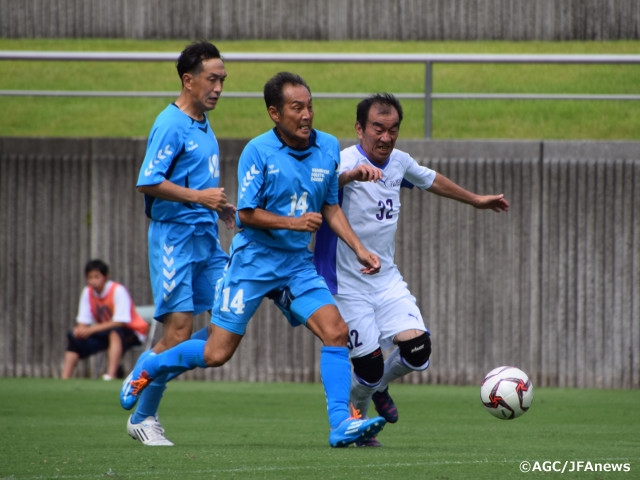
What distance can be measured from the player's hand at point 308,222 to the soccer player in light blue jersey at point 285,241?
0.20 feet

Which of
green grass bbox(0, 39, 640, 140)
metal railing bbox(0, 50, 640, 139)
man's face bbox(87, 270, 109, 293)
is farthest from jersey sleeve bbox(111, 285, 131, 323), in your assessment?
green grass bbox(0, 39, 640, 140)

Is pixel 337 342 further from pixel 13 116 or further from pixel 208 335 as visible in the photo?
pixel 13 116

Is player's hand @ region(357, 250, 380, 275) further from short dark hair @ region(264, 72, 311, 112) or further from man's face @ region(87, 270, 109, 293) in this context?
man's face @ region(87, 270, 109, 293)

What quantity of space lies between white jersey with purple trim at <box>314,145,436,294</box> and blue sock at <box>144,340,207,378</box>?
42.5 inches

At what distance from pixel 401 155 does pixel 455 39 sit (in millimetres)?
13857

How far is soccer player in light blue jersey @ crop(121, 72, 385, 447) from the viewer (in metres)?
6.19

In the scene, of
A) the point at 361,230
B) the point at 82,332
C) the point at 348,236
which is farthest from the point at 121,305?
the point at 348,236

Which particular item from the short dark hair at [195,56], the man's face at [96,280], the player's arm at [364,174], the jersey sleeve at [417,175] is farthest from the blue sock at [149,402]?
the man's face at [96,280]

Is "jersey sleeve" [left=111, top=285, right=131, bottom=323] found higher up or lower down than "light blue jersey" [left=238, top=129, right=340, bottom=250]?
lower down

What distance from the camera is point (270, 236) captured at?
6.32 m

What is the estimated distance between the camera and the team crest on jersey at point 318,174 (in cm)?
633

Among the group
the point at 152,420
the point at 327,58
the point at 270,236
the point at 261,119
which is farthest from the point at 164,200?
the point at 261,119

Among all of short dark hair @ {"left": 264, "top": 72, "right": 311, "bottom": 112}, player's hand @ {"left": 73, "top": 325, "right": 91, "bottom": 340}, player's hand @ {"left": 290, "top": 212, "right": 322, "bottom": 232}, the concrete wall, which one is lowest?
player's hand @ {"left": 73, "top": 325, "right": 91, "bottom": 340}

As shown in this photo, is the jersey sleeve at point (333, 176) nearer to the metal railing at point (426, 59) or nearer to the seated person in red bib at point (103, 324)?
the metal railing at point (426, 59)
